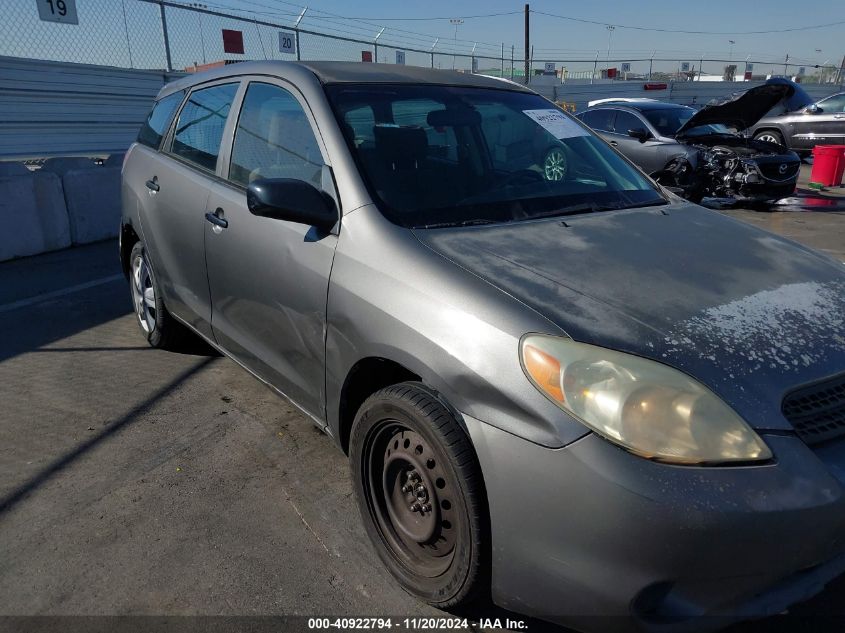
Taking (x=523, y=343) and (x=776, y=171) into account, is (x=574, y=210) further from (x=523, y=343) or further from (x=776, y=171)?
(x=776, y=171)

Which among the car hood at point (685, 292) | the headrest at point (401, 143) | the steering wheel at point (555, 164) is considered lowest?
the car hood at point (685, 292)

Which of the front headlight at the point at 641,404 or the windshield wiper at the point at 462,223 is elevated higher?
the windshield wiper at the point at 462,223

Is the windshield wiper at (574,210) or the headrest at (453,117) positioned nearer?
the windshield wiper at (574,210)

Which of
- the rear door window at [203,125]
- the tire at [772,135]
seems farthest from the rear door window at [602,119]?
the rear door window at [203,125]

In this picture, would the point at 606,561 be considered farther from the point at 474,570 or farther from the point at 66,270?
the point at 66,270

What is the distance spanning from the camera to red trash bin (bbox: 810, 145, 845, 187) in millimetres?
12242

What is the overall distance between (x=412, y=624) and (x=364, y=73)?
2.34 metres

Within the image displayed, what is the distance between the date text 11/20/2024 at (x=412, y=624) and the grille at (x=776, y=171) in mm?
9910

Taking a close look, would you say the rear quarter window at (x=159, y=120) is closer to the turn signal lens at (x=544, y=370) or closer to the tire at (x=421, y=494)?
the tire at (x=421, y=494)

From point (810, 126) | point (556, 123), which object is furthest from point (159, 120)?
point (810, 126)

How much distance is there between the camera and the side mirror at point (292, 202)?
7.80 ft

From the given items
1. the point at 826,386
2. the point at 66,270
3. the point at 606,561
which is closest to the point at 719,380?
the point at 826,386

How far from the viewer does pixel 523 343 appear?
5.94 ft

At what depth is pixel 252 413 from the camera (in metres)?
3.63
